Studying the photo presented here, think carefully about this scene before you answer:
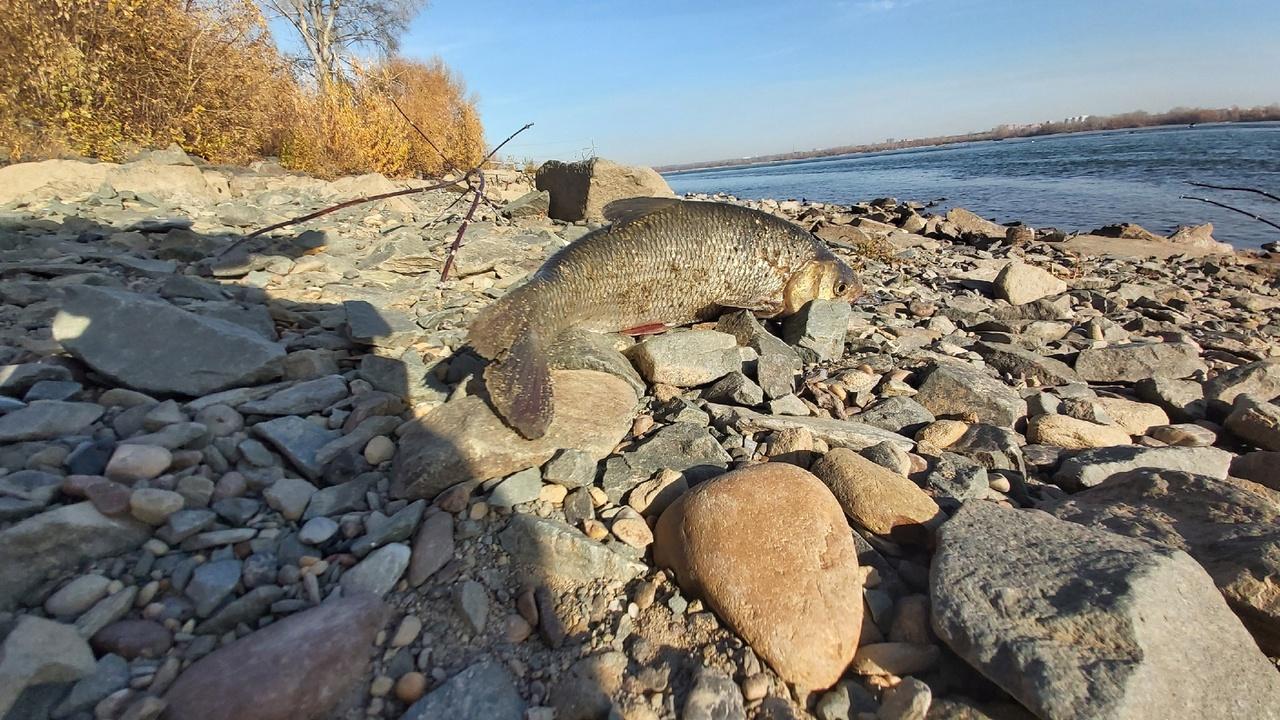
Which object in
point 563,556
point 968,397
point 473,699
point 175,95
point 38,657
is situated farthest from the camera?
point 175,95

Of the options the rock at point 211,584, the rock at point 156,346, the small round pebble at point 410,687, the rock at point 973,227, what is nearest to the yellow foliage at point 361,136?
the rock at point 156,346

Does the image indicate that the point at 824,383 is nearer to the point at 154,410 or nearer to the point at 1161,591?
the point at 1161,591

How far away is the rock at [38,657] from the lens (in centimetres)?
128

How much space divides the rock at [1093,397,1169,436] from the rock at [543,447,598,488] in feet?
10.1

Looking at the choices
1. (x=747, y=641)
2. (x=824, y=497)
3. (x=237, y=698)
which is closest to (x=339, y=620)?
(x=237, y=698)

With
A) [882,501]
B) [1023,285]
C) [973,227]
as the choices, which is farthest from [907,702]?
[973,227]

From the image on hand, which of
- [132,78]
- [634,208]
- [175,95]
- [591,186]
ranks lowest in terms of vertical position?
[591,186]

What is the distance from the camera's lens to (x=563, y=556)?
1886 millimetres

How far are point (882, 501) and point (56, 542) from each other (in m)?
2.60

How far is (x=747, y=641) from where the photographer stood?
5.41 feet

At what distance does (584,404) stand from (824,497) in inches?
46.4

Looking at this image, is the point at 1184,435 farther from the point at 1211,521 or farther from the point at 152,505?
the point at 152,505

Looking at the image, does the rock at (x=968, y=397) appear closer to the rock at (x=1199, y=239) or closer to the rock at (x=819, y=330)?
the rock at (x=819, y=330)

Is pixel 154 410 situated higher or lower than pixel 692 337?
higher
